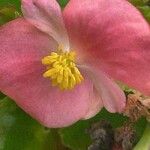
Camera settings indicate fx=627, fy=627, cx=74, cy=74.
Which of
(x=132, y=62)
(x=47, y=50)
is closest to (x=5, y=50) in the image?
(x=47, y=50)

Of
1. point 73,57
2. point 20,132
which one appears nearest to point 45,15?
point 73,57

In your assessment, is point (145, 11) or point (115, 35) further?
point (145, 11)

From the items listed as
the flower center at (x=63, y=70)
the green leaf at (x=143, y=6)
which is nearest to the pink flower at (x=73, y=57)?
the flower center at (x=63, y=70)

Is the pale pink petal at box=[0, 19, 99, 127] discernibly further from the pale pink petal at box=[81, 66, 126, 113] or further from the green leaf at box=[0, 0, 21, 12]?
the green leaf at box=[0, 0, 21, 12]

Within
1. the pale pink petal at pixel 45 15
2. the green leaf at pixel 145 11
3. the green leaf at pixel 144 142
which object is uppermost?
the pale pink petal at pixel 45 15

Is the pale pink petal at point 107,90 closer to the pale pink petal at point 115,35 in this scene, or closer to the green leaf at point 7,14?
the pale pink petal at point 115,35

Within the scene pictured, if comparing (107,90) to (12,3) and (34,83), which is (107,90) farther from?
(12,3)

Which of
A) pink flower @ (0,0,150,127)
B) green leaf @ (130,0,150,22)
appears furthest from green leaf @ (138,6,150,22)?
pink flower @ (0,0,150,127)
